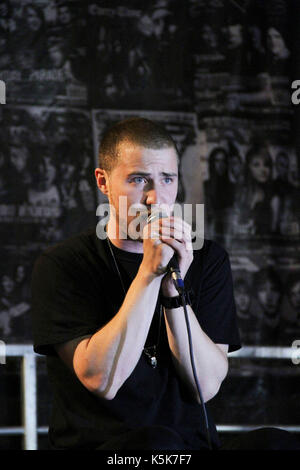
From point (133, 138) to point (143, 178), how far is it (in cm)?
14

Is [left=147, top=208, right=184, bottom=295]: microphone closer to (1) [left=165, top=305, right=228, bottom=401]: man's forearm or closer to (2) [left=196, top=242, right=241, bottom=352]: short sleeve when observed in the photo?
(1) [left=165, top=305, right=228, bottom=401]: man's forearm

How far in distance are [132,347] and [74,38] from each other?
1.53 metres

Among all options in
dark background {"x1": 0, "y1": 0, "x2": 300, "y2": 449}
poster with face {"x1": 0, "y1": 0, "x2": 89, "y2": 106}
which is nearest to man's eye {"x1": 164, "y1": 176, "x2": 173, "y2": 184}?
dark background {"x1": 0, "y1": 0, "x2": 300, "y2": 449}

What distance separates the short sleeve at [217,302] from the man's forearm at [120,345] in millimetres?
276

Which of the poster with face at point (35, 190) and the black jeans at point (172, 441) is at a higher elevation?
the poster with face at point (35, 190)

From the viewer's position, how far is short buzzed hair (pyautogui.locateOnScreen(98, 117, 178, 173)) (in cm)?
172

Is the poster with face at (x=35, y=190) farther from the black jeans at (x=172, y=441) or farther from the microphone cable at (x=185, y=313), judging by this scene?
the black jeans at (x=172, y=441)

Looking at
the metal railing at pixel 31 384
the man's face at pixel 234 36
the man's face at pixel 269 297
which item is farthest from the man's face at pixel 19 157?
the man's face at pixel 269 297

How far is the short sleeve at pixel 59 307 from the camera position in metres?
1.61

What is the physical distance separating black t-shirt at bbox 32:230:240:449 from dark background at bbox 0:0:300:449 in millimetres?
772

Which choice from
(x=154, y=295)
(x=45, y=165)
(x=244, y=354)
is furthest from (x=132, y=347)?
(x=45, y=165)

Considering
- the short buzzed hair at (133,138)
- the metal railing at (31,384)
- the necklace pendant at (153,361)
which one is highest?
the short buzzed hair at (133,138)

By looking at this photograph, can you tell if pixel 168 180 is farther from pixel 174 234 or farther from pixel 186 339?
pixel 186 339

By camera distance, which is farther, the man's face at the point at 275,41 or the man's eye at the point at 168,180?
the man's face at the point at 275,41
